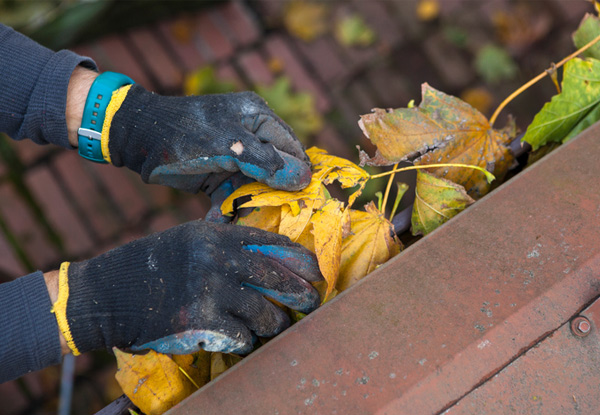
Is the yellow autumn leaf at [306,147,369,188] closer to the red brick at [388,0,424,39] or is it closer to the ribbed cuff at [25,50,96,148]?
the ribbed cuff at [25,50,96,148]

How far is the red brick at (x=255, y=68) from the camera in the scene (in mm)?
2189

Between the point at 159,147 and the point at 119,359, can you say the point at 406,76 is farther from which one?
the point at 119,359

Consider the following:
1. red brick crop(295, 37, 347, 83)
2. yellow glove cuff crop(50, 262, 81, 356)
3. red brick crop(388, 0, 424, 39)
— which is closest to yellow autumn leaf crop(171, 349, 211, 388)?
yellow glove cuff crop(50, 262, 81, 356)

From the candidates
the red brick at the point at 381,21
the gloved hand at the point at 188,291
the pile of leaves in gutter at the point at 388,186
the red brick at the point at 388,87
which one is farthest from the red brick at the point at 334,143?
the gloved hand at the point at 188,291

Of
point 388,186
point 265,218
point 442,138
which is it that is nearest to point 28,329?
point 265,218

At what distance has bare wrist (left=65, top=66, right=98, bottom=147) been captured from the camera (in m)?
1.23

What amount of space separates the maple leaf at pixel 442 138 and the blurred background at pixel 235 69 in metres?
1.06

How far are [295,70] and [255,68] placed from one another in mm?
190

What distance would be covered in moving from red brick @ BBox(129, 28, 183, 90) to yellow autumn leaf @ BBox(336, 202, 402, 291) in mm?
1379

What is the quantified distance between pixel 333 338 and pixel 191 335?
257 mm

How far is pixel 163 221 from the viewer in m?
2.03

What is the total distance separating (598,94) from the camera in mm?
1107

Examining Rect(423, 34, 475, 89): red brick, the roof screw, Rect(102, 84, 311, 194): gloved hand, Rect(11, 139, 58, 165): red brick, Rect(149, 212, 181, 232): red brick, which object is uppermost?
Rect(11, 139, 58, 165): red brick

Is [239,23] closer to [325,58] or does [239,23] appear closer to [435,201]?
[325,58]
